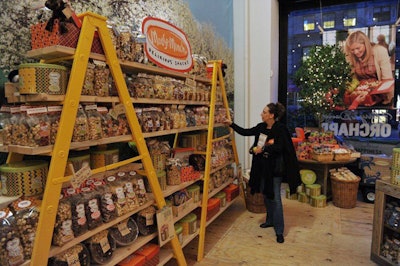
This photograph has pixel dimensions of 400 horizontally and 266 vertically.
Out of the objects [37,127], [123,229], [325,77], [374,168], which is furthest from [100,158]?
[374,168]

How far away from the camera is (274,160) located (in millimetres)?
3117

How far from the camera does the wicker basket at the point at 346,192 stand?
4.02 meters

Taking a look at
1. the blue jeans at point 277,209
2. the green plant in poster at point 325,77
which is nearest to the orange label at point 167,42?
the blue jeans at point 277,209

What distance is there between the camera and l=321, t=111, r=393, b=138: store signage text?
4.69 m

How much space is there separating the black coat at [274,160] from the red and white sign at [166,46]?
1.14 metres

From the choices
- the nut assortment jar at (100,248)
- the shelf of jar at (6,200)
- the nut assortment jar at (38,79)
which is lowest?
the nut assortment jar at (100,248)

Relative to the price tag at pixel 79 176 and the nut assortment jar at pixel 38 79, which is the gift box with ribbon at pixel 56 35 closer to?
the nut assortment jar at pixel 38 79

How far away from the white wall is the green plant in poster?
62cm

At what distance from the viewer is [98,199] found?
5.73ft

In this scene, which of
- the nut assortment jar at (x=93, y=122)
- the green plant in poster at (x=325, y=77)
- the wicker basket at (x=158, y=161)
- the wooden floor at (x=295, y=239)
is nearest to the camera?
the nut assortment jar at (x=93, y=122)

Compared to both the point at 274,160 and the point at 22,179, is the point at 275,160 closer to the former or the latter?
the point at 274,160

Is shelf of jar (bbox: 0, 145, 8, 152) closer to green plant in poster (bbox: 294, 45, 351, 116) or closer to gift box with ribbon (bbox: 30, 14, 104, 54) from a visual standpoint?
gift box with ribbon (bbox: 30, 14, 104, 54)

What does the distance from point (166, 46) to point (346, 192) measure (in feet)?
10.6

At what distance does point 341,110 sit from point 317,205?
176 cm
